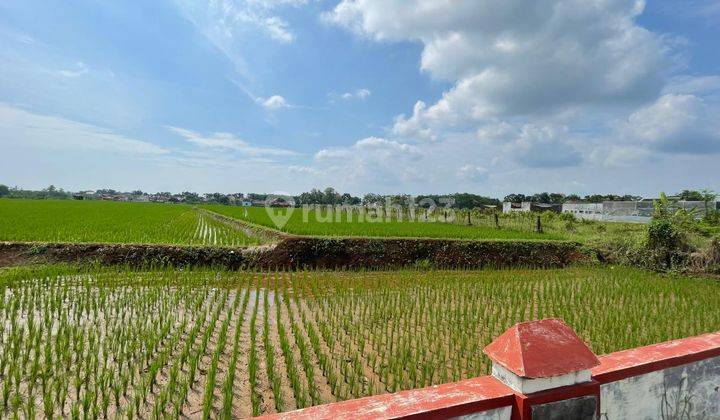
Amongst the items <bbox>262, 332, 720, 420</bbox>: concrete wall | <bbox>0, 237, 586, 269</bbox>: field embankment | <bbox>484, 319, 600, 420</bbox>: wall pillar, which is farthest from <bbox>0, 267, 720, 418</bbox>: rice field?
<bbox>484, 319, 600, 420</bbox>: wall pillar

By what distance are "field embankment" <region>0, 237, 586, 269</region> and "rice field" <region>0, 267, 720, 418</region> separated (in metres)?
1.11

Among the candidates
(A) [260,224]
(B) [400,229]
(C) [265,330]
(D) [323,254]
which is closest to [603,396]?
(C) [265,330]

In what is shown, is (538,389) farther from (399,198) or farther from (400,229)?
(399,198)

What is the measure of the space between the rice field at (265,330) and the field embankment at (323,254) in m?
1.11

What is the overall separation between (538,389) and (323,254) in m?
9.92

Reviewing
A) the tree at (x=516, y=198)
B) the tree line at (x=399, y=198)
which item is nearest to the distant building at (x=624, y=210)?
the tree line at (x=399, y=198)

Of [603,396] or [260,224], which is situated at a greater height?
[260,224]

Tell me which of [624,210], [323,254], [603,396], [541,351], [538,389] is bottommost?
[323,254]

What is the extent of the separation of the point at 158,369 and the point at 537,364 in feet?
12.5

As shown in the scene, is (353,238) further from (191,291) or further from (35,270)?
(35,270)

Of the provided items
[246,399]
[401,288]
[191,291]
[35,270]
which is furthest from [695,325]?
[35,270]

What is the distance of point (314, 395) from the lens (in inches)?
136

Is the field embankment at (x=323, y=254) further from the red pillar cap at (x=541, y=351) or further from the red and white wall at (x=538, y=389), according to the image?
the red pillar cap at (x=541, y=351)

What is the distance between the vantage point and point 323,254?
11344 mm
